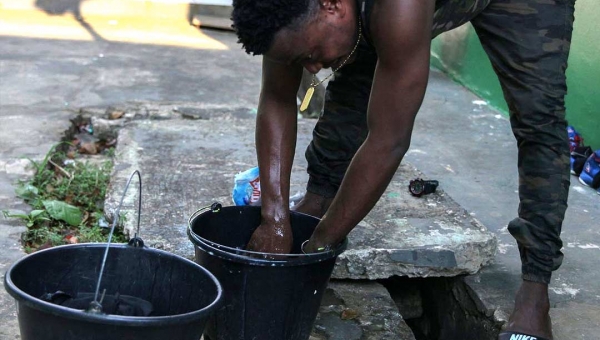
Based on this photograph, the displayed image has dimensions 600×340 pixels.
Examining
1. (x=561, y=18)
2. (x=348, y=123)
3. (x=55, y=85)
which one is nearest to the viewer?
(x=561, y=18)

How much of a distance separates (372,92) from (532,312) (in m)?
0.96

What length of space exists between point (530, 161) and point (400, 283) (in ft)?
3.04

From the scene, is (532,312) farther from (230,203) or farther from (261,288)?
(230,203)

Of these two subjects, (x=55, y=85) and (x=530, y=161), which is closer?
(x=530, y=161)

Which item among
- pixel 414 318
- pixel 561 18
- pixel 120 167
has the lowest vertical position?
pixel 414 318

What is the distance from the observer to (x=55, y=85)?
18.7 ft

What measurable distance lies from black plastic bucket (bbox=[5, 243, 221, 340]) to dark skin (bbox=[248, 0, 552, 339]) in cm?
42

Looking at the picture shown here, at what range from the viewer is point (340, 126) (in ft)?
9.91

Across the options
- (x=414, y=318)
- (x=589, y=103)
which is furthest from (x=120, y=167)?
(x=589, y=103)

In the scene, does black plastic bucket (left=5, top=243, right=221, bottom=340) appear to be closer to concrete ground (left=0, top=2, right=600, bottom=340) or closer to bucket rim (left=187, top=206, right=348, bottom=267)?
bucket rim (left=187, top=206, right=348, bottom=267)

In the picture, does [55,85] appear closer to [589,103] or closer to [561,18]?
[589,103]

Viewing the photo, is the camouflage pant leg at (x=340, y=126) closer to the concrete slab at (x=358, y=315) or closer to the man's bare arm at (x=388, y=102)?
the concrete slab at (x=358, y=315)

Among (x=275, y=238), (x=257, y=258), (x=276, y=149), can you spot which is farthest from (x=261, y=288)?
(x=276, y=149)

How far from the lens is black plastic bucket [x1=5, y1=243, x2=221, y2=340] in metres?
1.88
